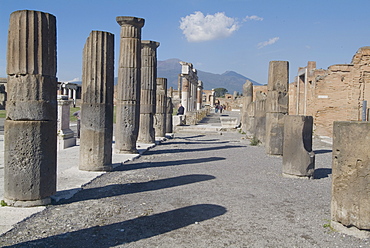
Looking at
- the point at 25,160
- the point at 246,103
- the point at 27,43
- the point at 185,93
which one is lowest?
the point at 25,160

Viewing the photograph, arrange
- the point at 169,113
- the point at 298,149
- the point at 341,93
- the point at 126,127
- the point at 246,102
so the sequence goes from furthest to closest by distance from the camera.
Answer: the point at 246,102, the point at 169,113, the point at 341,93, the point at 126,127, the point at 298,149

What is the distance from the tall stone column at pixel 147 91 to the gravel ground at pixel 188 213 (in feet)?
17.0

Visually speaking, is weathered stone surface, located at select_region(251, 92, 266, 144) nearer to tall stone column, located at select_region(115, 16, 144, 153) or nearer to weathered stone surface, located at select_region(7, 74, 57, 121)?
tall stone column, located at select_region(115, 16, 144, 153)

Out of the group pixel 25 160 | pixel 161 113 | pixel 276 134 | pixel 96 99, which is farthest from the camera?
pixel 161 113

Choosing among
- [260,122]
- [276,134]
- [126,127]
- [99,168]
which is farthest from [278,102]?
[99,168]

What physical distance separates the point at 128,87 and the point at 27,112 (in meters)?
6.19

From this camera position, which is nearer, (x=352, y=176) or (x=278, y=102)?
Result: (x=352, y=176)

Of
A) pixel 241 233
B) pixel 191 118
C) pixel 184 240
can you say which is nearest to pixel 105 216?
pixel 184 240

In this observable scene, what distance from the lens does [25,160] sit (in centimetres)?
567

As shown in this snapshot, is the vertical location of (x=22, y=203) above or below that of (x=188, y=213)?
above

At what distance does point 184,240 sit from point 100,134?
4.57m

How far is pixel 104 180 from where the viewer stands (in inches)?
314

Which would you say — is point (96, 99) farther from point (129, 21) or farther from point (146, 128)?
point (146, 128)

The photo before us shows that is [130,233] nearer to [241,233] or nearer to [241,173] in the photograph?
[241,233]
